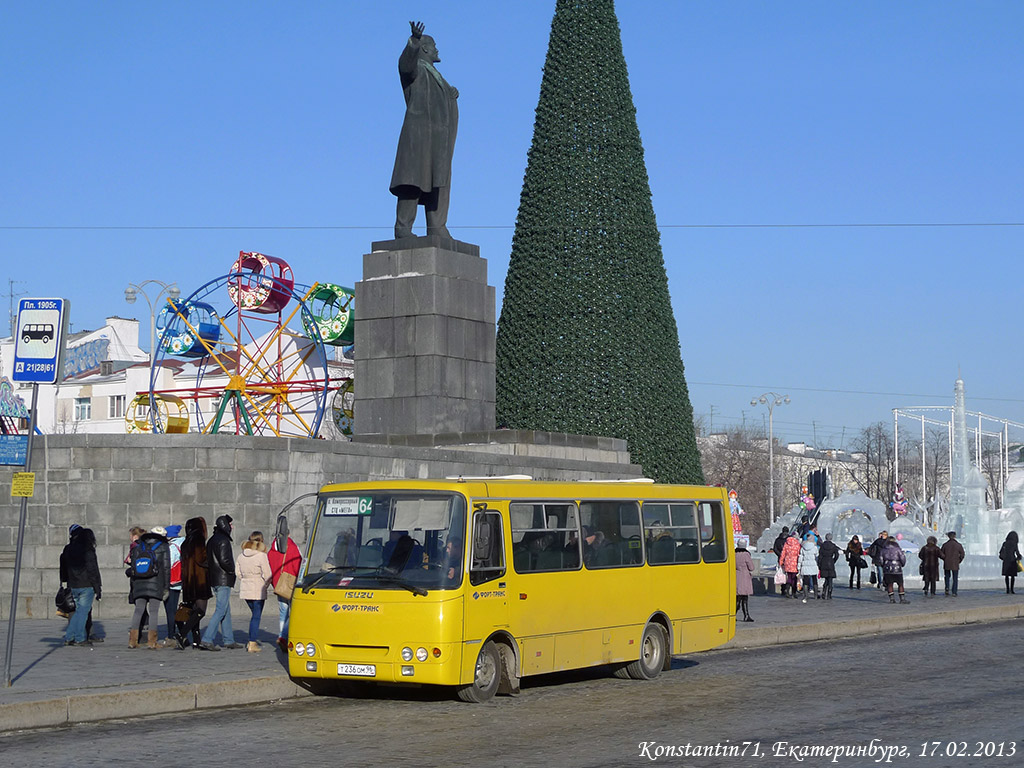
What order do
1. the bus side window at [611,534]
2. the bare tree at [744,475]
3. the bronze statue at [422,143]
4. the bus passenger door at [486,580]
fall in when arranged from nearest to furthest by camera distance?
the bus passenger door at [486,580]
the bus side window at [611,534]
the bronze statue at [422,143]
the bare tree at [744,475]

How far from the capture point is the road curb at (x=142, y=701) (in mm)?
11133

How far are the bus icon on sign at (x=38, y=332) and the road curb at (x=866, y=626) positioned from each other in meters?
10.1

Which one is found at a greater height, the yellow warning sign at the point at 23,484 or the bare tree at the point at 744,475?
the bare tree at the point at 744,475

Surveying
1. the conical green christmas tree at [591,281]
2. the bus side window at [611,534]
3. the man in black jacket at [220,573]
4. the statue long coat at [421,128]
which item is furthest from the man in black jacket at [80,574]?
the conical green christmas tree at [591,281]

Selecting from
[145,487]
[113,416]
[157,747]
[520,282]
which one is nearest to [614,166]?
[520,282]

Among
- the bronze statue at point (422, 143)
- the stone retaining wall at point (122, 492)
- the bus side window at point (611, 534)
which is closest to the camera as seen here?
the bus side window at point (611, 534)

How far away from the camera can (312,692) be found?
13.7m

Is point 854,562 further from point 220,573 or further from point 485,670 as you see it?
point 485,670

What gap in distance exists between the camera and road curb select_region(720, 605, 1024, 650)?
65.6 ft

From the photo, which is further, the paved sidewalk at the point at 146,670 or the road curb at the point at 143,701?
the paved sidewalk at the point at 146,670

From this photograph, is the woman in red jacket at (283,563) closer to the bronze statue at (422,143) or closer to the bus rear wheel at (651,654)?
the bus rear wheel at (651,654)

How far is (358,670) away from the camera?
12805 mm

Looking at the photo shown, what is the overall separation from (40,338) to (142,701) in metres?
3.51

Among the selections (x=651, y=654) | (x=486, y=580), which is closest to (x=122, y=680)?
(x=486, y=580)
